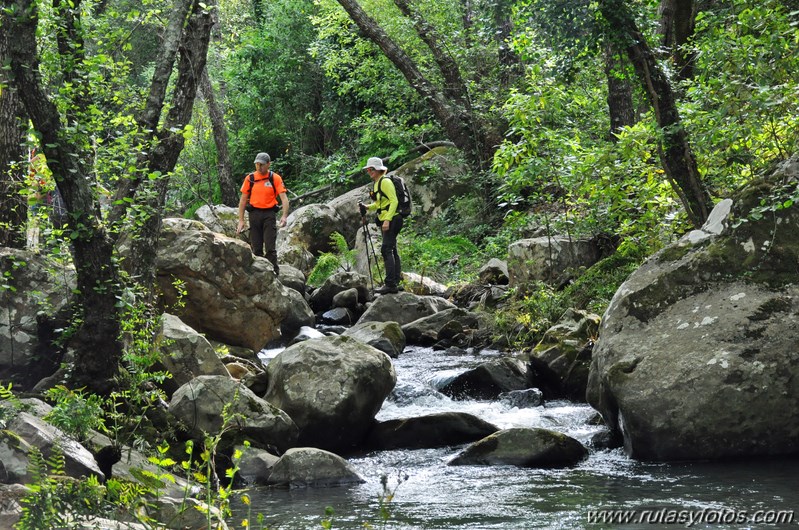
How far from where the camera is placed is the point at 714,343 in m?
7.73

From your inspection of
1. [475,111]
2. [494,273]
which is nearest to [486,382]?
[494,273]

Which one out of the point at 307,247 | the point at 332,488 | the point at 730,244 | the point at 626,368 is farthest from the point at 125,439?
the point at 307,247

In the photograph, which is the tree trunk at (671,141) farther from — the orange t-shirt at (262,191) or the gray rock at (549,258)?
the orange t-shirt at (262,191)

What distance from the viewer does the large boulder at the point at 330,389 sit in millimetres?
8734

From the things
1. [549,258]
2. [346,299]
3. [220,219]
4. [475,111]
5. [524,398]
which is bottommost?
[524,398]

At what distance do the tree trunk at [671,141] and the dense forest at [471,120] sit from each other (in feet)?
0.07

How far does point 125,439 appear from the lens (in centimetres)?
694

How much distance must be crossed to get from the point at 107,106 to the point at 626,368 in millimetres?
5005

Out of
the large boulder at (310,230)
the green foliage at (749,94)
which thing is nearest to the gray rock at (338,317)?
the large boulder at (310,230)

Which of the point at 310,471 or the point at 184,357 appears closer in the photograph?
the point at 310,471

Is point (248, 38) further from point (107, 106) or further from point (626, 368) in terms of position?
point (626, 368)

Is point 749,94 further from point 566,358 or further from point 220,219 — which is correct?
point 220,219

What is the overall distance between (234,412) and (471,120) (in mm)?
14123

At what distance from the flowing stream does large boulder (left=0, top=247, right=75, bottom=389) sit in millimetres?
2479
